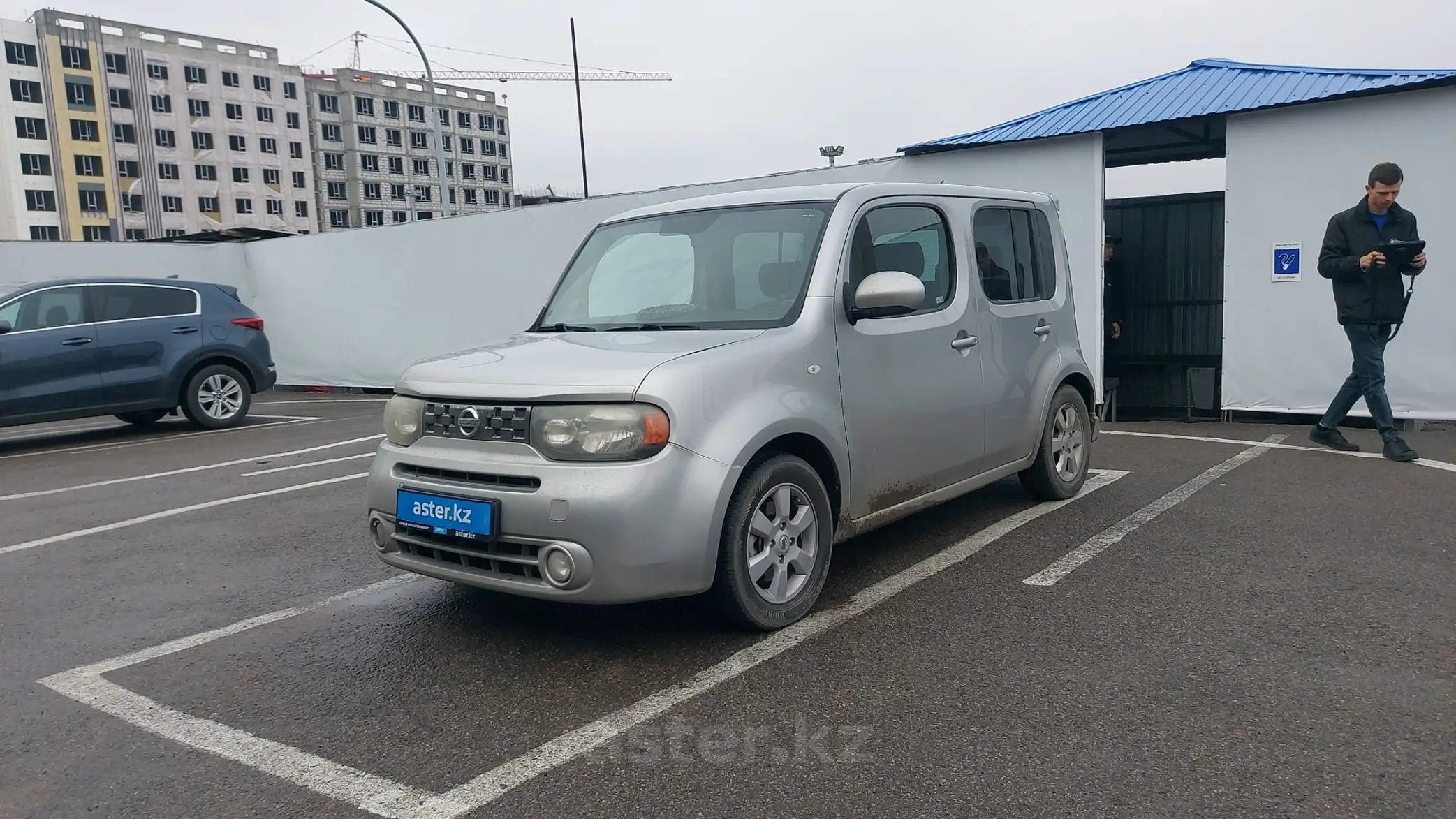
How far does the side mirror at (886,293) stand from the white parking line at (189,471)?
6.08 metres

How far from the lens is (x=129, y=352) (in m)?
10.4

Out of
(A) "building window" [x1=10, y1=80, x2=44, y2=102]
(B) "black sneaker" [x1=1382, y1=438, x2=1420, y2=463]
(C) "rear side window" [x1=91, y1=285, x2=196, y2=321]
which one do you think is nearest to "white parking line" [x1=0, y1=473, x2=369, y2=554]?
(C) "rear side window" [x1=91, y1=285, x2=196, y2=321]

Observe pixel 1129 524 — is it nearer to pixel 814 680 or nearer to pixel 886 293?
pixel 886 293

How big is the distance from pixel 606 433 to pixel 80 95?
96.2 metres

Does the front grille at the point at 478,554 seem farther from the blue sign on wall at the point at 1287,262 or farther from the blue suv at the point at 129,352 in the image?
the blue suv at the point at 129,352

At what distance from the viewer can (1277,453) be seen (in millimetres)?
7402

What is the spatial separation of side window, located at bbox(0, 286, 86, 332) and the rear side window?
182 millimetres

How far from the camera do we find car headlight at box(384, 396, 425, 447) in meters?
3.89

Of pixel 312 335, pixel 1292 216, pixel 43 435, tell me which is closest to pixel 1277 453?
pixel 1292 216

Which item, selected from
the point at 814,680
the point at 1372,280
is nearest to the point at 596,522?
the point at 814,680

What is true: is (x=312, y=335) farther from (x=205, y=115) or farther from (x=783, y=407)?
(x=205, y=115)

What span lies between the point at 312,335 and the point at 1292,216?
550 inches

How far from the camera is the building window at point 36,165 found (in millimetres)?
76500

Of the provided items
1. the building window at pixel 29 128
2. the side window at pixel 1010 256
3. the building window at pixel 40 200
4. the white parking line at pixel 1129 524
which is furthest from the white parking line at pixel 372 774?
the building window at pixel 29 128
